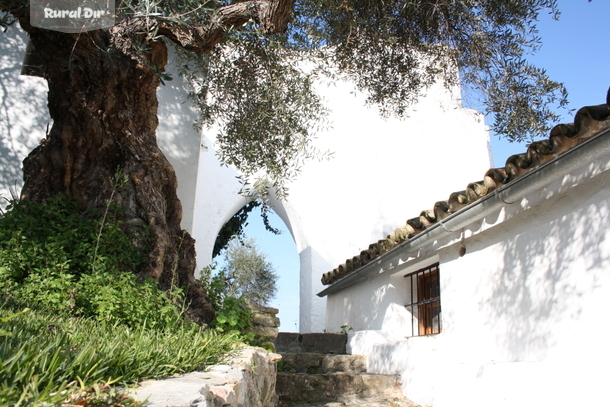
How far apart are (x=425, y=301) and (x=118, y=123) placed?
167 inches

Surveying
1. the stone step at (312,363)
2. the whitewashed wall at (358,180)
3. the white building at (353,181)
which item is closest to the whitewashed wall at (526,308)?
the stone step at (312,363)

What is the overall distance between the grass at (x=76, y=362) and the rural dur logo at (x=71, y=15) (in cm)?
243

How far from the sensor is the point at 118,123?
4816 mm

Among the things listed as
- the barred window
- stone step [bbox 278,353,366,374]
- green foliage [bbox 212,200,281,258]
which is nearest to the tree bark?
stone step [bbox 278,353,366,374]

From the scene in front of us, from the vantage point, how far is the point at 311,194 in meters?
11.2

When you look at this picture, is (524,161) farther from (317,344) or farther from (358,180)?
(358,180)

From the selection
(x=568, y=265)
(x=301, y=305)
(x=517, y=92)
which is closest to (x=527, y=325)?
(x=568, y=265)

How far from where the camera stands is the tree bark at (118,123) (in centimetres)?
447

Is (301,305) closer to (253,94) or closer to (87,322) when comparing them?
(253,94)

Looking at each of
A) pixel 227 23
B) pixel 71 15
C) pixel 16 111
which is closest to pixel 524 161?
pixel 227 23

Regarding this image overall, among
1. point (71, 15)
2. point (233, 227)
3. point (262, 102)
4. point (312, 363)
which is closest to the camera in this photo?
point (71, 15)

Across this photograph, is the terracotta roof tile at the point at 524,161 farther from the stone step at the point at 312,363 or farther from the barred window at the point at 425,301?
the stone step at the point at 312,363

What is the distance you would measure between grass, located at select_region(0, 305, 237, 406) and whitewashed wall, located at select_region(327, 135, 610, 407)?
7.94 feet

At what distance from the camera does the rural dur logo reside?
4.07 metres
